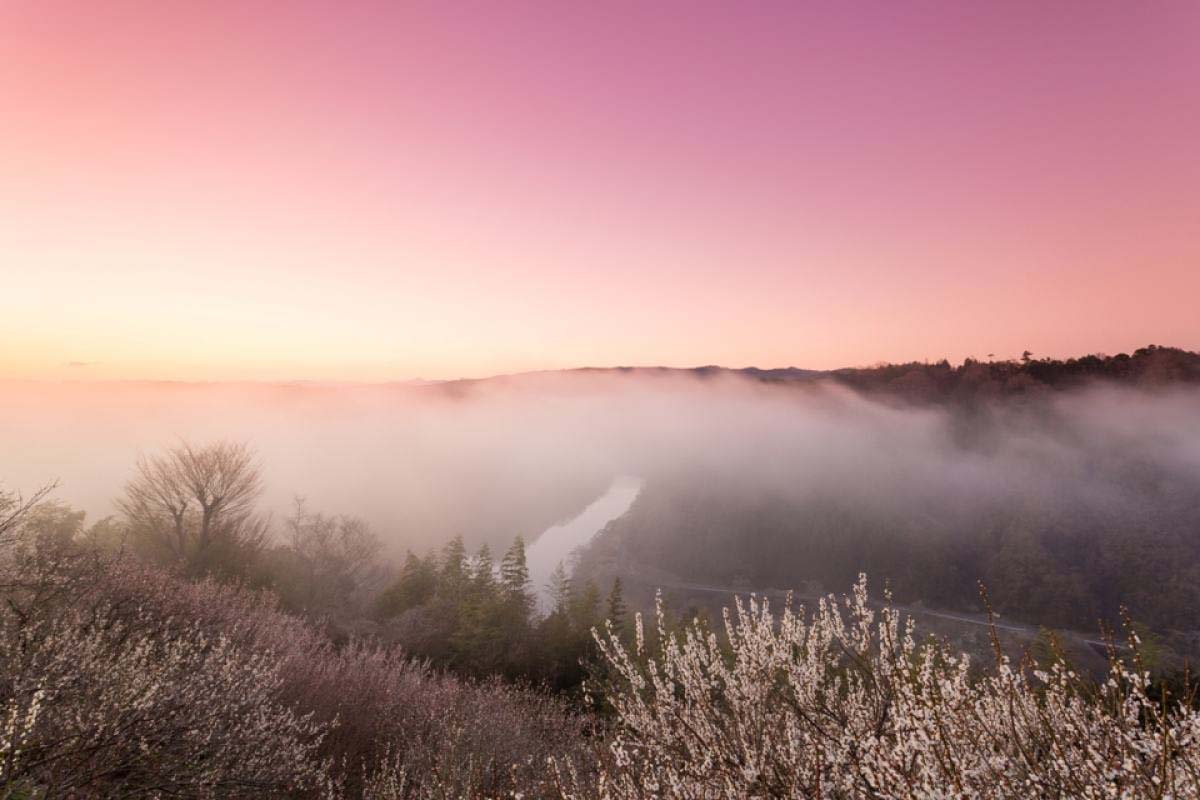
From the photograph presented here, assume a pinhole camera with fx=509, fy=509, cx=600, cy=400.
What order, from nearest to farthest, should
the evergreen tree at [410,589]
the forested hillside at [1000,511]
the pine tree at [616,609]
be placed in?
the pine tree at [616,609] < the evergreen tree at [410,589] < the forested hillside at [1000,511]

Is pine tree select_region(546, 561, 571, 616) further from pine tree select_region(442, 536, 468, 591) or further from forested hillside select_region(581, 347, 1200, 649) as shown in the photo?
forested hillside select_region(581, 347, 1200, 649)

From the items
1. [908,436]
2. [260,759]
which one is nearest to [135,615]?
[260,759]

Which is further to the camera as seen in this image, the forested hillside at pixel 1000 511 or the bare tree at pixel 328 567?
the forested hillside at pixel 1000 511

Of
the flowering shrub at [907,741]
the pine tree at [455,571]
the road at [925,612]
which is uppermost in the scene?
the flowering shrub at [907,741]

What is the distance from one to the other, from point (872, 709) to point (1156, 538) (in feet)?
479

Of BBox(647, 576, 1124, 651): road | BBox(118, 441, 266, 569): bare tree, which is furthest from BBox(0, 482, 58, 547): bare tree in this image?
BBox(647, 576, 1124, 651): road

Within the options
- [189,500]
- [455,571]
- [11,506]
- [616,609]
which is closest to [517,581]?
[455,571]

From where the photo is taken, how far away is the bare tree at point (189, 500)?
29375 millimetres

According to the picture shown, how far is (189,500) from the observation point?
3008cm

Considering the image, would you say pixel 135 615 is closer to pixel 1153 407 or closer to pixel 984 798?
pixel 984 798

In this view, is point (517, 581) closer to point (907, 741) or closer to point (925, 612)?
point (907, 741)

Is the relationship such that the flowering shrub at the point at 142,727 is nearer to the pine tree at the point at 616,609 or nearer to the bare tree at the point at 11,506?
the bare tree at the point at 11,506

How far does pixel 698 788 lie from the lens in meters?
4.34

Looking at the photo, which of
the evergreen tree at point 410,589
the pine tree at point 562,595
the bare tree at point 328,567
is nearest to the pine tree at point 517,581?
the pine tree at point 562,595
